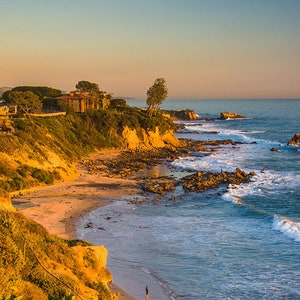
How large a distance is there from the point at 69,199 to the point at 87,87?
222 ft

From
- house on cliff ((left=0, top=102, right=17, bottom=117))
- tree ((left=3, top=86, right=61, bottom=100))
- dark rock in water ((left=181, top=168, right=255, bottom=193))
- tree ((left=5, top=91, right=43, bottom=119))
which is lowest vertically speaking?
dark rock in water ((left=181, top=168, right=255, bottom=193))

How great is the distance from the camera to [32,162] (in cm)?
4156

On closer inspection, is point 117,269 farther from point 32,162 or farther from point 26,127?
point 26,127

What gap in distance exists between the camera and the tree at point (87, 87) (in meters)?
99.2

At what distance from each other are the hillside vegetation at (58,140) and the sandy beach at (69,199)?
1.76m

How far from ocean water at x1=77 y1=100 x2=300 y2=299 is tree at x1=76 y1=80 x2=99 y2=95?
203ft

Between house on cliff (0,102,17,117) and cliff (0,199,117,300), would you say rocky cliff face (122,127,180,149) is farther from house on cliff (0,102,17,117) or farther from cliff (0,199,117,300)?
cliff (0,199,117,300)

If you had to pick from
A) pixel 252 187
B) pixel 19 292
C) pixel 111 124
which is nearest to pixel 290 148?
pixel 111 124

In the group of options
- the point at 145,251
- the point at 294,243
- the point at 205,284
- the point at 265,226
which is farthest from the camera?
the point at 265,226

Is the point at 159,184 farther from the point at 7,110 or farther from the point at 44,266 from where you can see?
the point at 7,110

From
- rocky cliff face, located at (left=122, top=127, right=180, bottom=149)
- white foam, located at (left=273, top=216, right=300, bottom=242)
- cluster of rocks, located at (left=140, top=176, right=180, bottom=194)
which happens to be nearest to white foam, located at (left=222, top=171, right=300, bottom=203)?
cluster of rocks, located at (left=140, top=176, right=180, bottom=194)

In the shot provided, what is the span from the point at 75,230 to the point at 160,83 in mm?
64141

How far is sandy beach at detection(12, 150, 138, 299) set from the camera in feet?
94.6

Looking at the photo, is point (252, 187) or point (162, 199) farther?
point (252, 187)
